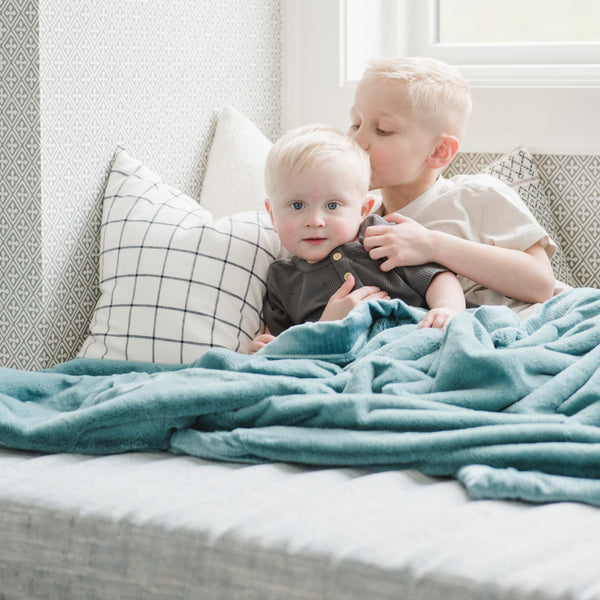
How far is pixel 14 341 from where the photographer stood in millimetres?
1694

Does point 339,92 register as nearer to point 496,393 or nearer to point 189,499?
point 496,393

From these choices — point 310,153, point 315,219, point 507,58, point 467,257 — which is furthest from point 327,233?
point 507,58

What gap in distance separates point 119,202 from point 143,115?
218mm

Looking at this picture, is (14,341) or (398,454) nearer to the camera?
(398,454)

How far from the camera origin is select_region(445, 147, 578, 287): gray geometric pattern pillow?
2.05 m

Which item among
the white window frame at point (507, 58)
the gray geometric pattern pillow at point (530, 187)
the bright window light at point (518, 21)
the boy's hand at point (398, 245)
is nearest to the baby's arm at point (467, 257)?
the boy's hand at point (398, 245)

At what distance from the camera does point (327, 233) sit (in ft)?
5.39

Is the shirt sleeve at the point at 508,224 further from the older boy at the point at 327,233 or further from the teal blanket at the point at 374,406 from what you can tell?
the teal blanket at the point at 374,406

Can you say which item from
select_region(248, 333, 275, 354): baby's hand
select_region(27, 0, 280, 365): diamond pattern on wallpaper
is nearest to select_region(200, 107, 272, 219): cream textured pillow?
select_region(27, 0, 280, 365): diamond pattern on wallpaper

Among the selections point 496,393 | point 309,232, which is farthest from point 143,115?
point 496,393

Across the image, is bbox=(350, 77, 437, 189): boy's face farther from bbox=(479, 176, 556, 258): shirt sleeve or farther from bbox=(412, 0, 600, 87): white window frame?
bbox=(412, 0, 600, 87): white window frame

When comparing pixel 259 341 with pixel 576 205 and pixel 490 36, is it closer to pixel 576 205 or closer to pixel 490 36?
pixel 576 205

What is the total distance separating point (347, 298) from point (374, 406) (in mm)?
407

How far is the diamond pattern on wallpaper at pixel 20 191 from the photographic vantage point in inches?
63.9
